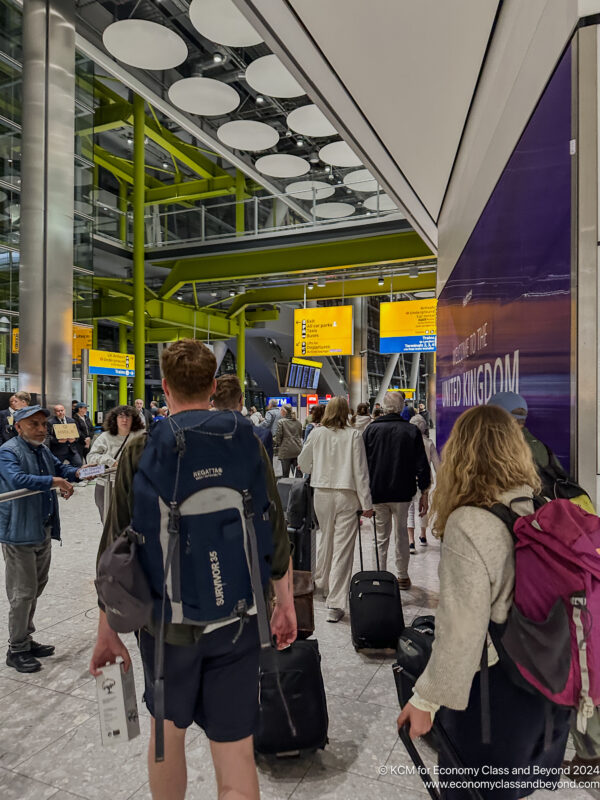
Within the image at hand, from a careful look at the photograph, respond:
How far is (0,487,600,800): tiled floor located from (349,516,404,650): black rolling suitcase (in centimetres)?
11

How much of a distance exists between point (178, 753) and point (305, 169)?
11.4 metres

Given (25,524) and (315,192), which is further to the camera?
(315,192)

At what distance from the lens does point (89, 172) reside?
11109 mm

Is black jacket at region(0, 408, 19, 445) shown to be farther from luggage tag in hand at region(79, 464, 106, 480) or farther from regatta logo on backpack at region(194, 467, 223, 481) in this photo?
regatta logo on backpack at region(194, 467, 223, 481)

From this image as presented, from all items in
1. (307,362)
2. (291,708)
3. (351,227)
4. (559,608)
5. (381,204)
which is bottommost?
(291,708)

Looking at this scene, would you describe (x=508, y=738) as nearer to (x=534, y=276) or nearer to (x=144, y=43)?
(x=534, y=276)

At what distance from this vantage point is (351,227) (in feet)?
36.5

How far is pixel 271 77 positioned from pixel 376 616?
766cm

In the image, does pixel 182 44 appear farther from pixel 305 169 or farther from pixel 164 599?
pixel 164 599

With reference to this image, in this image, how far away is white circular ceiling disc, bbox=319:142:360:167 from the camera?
33.5ft

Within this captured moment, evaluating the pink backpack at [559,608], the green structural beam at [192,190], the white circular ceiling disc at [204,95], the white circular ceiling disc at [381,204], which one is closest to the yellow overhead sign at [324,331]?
the white circular ceiling disc at [381,204]

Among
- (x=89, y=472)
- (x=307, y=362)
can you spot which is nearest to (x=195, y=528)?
(x=89, y=472)

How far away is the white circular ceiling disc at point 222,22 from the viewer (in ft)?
21.9

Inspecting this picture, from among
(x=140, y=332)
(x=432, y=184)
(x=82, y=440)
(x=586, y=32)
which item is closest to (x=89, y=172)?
(x=140, y=332)
